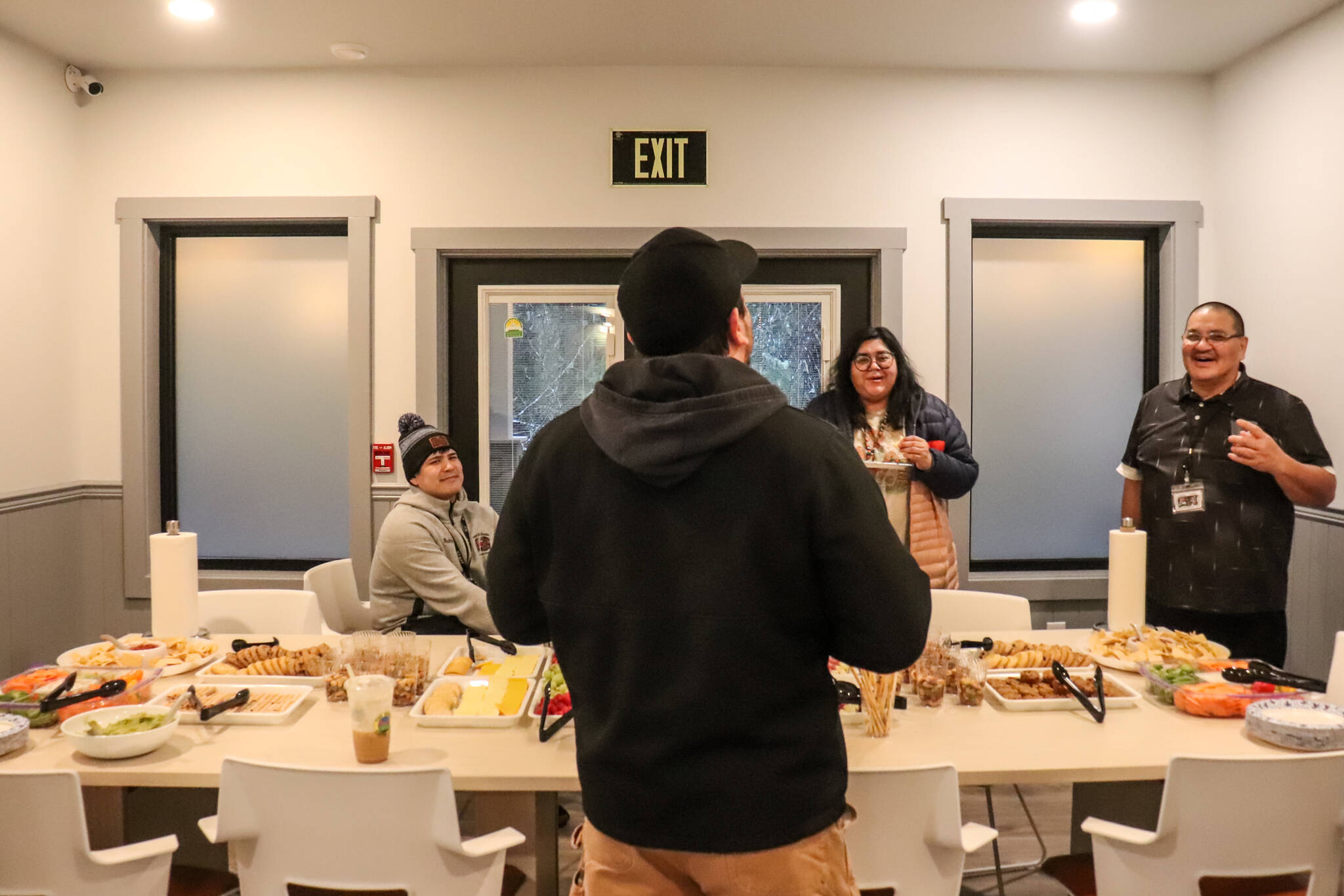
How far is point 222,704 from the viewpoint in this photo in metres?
2.12

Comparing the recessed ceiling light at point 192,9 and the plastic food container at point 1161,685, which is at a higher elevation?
the recessed ceiling light at point 192,9

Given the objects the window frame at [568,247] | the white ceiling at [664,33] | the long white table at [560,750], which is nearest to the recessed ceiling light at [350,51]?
the white ceiling at [664,33]

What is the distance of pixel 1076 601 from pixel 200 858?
3.62 metres

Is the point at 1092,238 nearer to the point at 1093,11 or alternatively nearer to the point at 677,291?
the point at 1093,11

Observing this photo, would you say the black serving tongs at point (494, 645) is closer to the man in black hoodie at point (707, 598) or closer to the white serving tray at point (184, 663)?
the white serving tray at point (184, 663)

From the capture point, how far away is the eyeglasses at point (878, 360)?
3471 mm

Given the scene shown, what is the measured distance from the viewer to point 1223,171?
427cm

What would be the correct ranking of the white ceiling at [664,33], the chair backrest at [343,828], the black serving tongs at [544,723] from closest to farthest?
the chair backrest at [343,828]
the black serving tongs at [544,723]
the white ceiling at [664,33]

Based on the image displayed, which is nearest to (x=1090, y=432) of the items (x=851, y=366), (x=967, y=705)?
(x=851, y=366)

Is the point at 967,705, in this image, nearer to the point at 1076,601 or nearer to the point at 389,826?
the point at 389,826

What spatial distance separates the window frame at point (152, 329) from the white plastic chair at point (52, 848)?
2.62m

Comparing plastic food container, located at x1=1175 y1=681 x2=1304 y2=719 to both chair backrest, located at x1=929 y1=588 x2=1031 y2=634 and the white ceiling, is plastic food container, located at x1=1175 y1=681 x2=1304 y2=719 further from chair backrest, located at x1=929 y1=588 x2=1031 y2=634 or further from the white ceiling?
the white ceiling

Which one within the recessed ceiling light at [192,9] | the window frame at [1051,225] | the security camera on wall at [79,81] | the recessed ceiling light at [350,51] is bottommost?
the window frame at [1051,225]

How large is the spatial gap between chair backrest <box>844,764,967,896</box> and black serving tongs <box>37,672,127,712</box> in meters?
1.64
